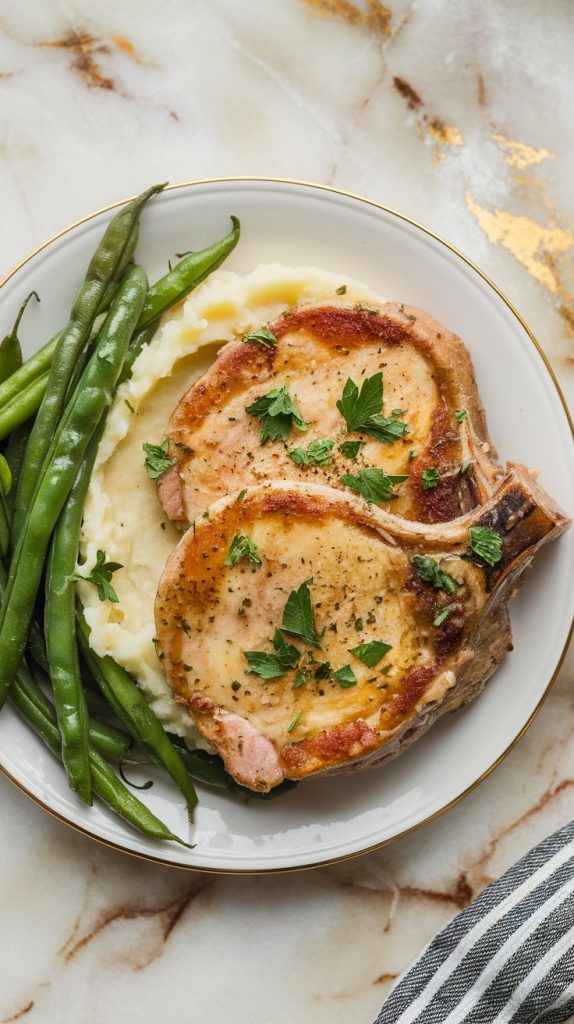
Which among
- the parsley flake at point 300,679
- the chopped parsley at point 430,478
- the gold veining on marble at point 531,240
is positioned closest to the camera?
the parsley flake at point 300,679

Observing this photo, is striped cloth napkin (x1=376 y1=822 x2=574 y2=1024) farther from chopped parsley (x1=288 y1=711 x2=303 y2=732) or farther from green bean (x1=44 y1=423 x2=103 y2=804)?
green bean (x1=44 y1=423 x2=103 y2=804)

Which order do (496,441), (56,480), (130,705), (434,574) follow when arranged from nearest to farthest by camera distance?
(434,574) → (56,480) → (130,705) → (496,441)

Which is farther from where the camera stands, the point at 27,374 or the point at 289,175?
the point at 289,175

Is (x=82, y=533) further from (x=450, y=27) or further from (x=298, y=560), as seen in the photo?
(x=450, y=27)

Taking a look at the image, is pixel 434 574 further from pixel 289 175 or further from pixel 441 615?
pixel 289 175

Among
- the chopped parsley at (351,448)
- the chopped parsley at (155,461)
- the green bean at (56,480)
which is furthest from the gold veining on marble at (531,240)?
the chopped parsley at (155,461)

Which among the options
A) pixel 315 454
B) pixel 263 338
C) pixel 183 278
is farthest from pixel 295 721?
pixel 183 278

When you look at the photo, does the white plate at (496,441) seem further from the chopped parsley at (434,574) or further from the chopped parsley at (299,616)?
the chopped parsley at (299,616)
